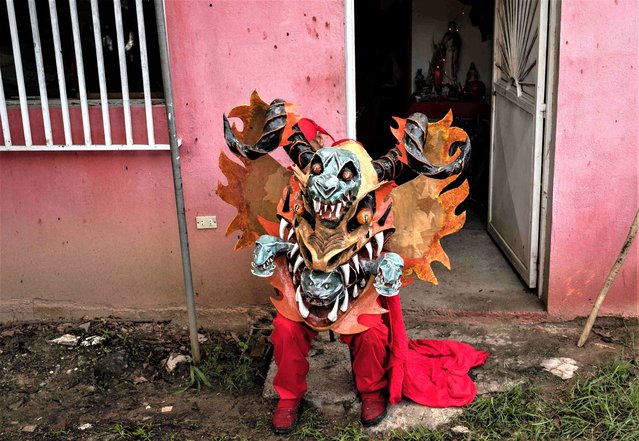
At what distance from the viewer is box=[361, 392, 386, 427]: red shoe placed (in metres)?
3.91

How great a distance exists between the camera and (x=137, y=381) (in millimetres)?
4555

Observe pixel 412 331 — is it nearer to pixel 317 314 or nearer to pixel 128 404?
pixel 317 314

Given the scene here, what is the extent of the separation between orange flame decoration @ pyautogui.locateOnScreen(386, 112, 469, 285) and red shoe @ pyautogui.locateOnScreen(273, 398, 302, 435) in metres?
0.97

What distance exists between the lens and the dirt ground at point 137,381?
4.08 meters

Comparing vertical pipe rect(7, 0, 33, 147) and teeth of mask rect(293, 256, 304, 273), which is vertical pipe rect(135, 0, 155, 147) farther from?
teeth of mask rect(293, 256, 304, 273)

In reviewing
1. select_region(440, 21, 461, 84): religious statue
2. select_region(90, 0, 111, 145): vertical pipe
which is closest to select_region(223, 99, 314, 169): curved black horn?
select_region(90, 0, 111, 145): vertical pipe

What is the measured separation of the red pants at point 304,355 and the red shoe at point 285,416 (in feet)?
0.16

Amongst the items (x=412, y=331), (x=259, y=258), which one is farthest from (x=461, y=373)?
(x=259, y=258)

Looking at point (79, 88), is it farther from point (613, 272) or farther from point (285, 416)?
point (613, 272)

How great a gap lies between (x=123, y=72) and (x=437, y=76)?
445 cm

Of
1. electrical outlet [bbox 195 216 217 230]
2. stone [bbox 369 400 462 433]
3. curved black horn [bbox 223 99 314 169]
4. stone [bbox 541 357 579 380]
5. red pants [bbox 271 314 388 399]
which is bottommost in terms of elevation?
stone [bbox 369 400 462 433]

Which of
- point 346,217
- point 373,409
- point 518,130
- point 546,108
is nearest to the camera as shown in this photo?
point 346,217

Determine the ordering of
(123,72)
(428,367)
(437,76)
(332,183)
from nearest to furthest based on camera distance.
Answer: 1. (332,183)
2. (428,367)
3. (123,72)
4. (437,76)

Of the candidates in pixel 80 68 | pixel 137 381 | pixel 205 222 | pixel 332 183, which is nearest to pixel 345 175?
pixel 332 183
